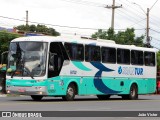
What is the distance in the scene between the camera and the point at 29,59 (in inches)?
1136

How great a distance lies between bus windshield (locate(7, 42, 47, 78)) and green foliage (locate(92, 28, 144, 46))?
133 feet

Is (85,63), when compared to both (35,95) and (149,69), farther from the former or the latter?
(149,69)

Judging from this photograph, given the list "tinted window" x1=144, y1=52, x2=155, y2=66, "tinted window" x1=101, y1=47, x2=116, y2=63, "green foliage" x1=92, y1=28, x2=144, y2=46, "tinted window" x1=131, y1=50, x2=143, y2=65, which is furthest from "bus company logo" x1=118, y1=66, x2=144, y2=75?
"green foliage" x1=92, y1=28, x2=144, y2=46

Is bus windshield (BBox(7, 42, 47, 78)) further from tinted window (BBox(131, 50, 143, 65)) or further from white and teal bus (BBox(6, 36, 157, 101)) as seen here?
tinted window (BBox(131, 50, 143, 65))

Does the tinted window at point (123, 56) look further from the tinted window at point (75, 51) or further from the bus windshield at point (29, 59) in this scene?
the bus windshield at point (29, 59)

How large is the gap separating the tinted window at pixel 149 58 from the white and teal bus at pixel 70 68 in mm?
627

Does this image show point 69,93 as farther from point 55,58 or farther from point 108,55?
point 108,55

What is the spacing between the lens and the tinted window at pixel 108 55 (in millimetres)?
32688

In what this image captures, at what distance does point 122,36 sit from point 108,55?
39184 millimetres

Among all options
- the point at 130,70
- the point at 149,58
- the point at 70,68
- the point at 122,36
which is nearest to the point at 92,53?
the point at 70,68

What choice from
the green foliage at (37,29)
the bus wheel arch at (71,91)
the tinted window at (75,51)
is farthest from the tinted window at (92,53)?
the green foliage at (37,29)

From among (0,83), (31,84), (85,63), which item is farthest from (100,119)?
(0,83)

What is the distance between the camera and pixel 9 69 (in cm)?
2955

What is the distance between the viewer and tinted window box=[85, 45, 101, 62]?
31.3 metres
